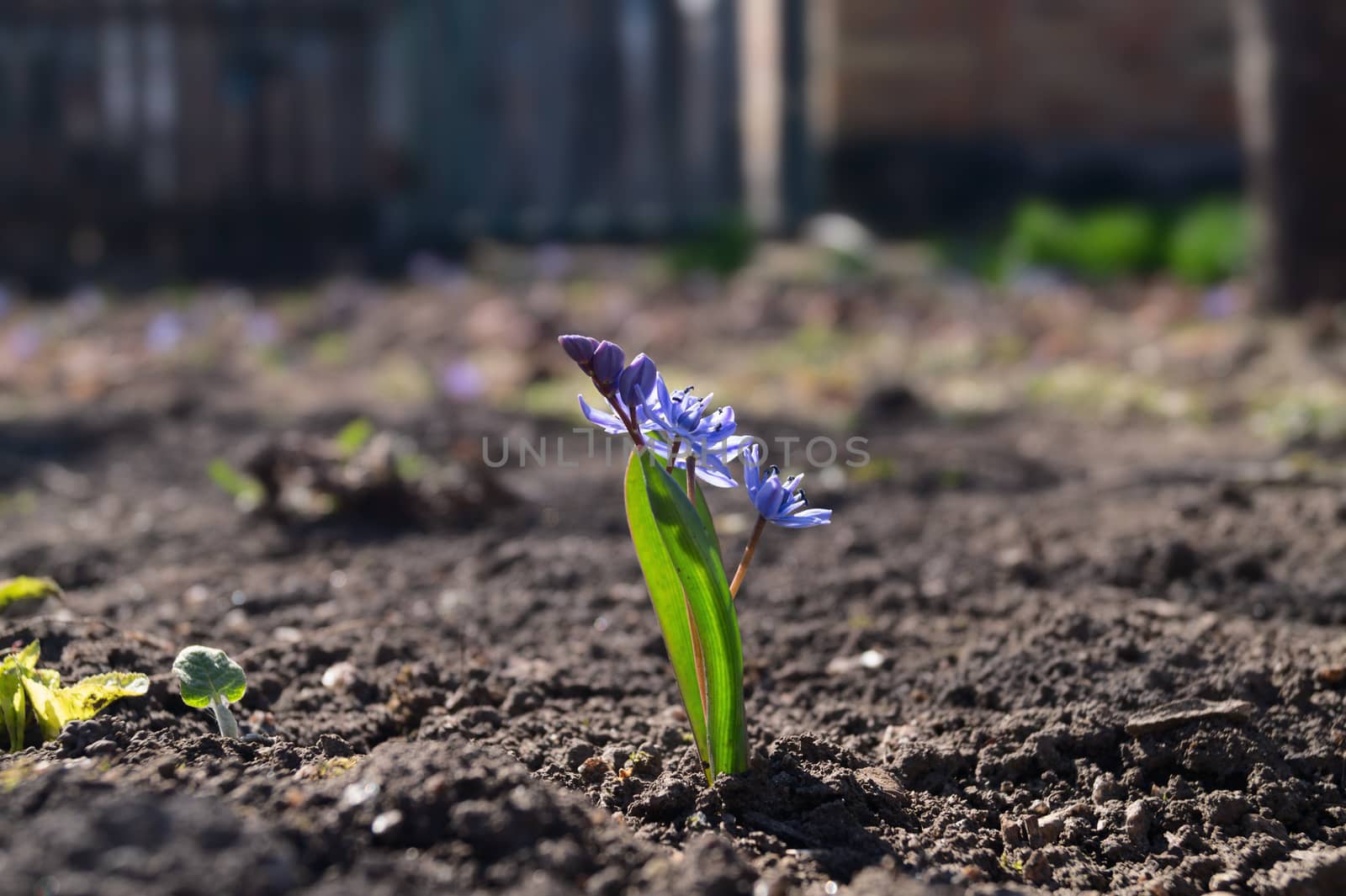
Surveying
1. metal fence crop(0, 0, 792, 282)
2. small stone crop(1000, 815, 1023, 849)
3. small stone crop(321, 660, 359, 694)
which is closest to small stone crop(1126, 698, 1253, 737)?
small stone crop(1000, 815, 1023, 849)

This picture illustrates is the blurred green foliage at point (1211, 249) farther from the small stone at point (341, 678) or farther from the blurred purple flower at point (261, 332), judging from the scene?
the small stone at point (341, 678)

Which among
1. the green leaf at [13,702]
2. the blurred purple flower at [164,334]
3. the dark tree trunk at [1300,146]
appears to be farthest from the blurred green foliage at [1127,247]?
the green leaf at [13,702]

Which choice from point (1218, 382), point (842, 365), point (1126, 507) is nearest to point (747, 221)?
point (842, 365)

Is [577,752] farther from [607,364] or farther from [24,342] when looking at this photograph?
[24,342]

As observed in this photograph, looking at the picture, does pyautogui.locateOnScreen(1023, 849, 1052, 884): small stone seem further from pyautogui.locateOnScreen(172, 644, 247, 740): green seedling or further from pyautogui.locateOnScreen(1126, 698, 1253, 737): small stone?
pyautogui.locateOnScreen(172, 644, 247, 740): green seedling

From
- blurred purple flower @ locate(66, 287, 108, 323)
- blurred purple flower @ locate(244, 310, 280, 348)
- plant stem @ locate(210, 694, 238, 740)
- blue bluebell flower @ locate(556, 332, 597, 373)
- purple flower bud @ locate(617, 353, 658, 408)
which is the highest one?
blue bluebell flower @ locate(556, 332, 597, 373)

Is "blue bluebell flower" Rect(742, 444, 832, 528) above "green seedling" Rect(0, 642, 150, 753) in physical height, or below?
above

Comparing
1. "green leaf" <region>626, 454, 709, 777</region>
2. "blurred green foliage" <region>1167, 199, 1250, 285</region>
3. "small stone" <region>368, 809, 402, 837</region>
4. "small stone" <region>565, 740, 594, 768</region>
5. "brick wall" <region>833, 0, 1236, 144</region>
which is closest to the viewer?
"small stone" <region>368, 809, 402, 837</region>
